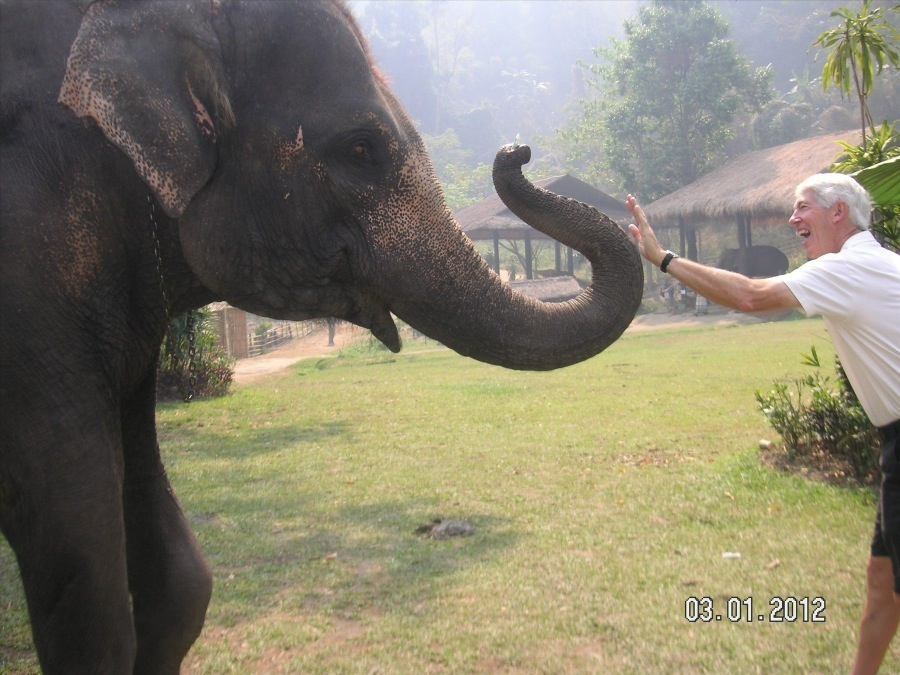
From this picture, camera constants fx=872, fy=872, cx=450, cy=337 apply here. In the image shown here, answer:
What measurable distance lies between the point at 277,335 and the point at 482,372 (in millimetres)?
15481

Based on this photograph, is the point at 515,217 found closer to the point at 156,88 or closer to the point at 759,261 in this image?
the point at 759,261

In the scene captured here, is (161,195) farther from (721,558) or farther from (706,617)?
(721,558)

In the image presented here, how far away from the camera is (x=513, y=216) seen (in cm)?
2680

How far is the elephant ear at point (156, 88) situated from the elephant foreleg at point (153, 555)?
2.24ft

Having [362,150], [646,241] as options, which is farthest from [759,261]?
[362,150]

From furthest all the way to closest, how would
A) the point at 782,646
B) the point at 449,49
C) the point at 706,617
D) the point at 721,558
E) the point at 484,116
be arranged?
Answer: the point at 449,49, the point at 484,116, the point at 721,558, the point at 706,617, the point at 782,646

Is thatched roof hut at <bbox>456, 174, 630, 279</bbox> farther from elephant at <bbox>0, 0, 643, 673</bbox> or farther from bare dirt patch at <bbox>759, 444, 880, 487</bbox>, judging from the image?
elephant at <bbox>0, 0, 643, 673</bbox>

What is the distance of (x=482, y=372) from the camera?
14.4 meters

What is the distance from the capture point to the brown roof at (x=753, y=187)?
22.4m

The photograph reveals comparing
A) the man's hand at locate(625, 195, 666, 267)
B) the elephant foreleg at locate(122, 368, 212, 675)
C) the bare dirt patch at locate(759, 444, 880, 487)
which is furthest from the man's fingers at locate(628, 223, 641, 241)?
the bare dirt patch at locate(759, 444, 880, 487)

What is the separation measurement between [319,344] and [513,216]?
24.4 feet

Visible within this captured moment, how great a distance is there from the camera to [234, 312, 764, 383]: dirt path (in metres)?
18.2

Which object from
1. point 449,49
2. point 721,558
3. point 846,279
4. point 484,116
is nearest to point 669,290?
point 721,558

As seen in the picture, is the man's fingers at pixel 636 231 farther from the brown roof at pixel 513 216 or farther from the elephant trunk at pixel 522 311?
the brown roof at pixel 513 216
